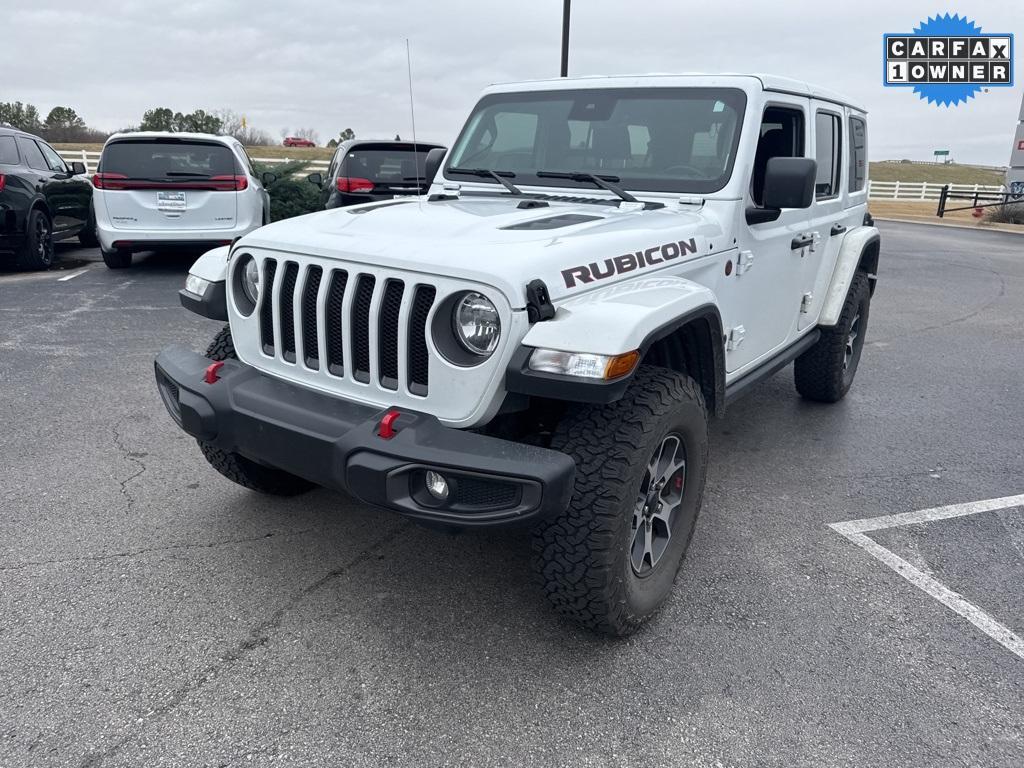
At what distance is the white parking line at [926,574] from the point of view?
9.42 feet

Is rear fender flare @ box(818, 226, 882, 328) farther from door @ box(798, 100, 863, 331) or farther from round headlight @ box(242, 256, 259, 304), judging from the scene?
round headlight @ box(242, 256, 259, 304)

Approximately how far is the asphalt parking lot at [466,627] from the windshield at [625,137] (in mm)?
1584

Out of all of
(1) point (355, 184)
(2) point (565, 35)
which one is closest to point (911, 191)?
(2) point (565, 35)

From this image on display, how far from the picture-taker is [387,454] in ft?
7.53

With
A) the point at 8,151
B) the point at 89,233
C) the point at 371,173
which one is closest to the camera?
the point at 8,151

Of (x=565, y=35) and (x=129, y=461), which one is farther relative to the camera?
(x=565, y=35)

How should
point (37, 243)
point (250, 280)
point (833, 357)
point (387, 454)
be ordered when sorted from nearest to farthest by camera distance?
1. point (387, 454)
2. point (250, 280)
3. point (833, 357)
4. point (37, 243)

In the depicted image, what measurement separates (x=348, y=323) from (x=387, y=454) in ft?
1.77

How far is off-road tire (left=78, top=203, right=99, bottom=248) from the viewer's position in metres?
11.5

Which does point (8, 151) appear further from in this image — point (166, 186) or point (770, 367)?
point (770, 367)

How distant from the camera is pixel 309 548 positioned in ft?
10.9

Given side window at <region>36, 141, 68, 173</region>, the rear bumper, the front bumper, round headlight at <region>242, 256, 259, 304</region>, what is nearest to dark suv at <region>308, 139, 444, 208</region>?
the rear bumper

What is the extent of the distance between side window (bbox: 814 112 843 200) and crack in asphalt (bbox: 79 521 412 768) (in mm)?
2952

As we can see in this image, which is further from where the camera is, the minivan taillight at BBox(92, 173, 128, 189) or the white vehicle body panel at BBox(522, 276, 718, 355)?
the minivan taillight at BBox(92, 173, 128, 189)
